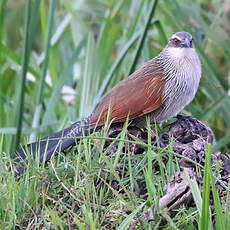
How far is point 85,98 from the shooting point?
11.9ft

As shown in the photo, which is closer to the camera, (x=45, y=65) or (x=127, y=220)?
(x=127, y=220)

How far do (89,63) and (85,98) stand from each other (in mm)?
245

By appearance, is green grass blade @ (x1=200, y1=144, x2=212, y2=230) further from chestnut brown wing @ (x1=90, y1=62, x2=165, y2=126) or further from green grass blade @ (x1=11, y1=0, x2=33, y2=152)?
green grass blade @ (x1=11, y1=0, x2=33, y2=152)

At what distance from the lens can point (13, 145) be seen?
3480 millimetres

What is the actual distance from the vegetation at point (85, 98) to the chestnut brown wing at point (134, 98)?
0.35 meters

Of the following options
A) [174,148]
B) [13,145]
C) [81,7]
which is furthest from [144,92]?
[81,7]

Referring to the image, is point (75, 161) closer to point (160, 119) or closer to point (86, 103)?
point (160, 119)

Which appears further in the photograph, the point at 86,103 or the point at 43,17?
the point at 43,17

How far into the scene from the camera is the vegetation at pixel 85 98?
5.87ft

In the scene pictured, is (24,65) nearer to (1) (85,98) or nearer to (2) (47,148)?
(1) (85,98)

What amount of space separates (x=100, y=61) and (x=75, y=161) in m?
1.95

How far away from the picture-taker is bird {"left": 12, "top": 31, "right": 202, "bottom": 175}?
2.65 metres

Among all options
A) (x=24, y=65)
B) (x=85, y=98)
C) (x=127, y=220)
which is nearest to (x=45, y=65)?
(x=24, y=65)

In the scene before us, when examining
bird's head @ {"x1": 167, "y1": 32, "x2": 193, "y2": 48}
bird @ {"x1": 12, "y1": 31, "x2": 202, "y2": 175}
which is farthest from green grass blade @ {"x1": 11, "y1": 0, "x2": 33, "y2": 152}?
bird's head @ {"x1": 167, "y1": 32, "x2": 193, "y2": 48}
